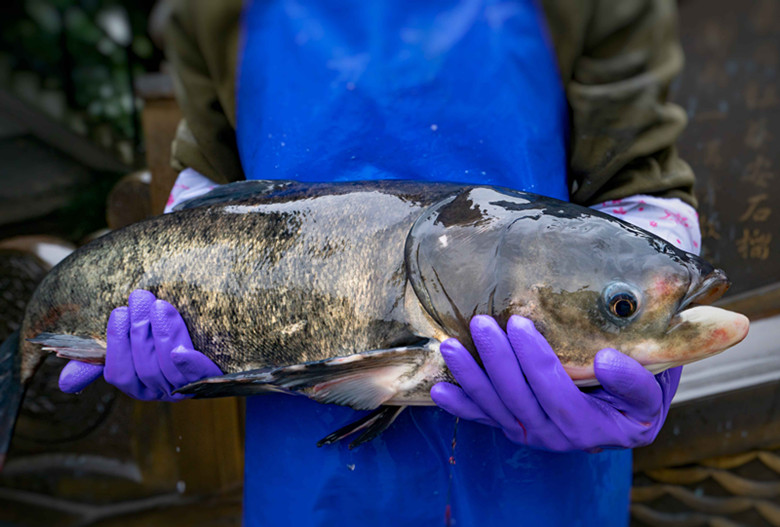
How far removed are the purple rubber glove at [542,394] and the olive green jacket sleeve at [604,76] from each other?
666 millimetres

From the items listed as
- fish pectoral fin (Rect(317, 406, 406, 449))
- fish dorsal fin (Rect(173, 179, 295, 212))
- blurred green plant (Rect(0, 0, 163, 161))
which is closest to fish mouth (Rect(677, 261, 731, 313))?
fish pectoral fin (Rect(317, 406, 406, 449))

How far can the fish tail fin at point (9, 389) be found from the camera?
184cm

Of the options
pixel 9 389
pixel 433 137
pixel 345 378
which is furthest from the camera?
pixel 9 389

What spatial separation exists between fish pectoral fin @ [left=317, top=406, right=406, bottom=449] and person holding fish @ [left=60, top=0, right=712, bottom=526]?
11cm

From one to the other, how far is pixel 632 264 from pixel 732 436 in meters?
2.46

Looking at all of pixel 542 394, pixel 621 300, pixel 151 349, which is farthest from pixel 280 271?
pixel 621 300

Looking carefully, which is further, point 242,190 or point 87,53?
point 87,53

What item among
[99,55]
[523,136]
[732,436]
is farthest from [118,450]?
[99,55]

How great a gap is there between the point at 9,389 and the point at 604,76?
2.08 m

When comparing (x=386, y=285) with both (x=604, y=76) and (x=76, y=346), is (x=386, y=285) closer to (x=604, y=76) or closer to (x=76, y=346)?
(x=604, y=76)

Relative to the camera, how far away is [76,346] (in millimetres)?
1595

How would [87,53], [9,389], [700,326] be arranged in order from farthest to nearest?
[87,53], [9,389], [700,326]

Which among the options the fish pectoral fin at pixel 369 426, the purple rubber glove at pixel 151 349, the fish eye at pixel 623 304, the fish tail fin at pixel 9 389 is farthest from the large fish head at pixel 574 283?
the fish tail fin at pixel 9 389

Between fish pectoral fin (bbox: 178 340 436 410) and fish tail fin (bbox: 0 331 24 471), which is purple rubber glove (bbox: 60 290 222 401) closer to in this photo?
fish pectoral fin (bbox: 178 340 436 410)
